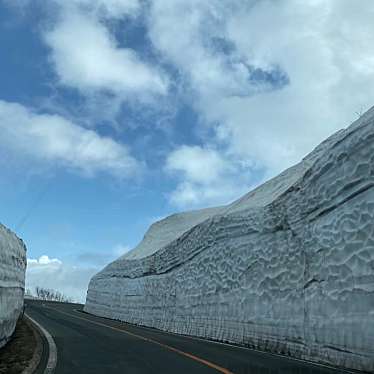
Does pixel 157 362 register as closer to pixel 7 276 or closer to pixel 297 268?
pixel 7 276

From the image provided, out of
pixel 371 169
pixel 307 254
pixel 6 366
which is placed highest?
pixel 371 169

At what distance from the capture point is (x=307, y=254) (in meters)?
15.1

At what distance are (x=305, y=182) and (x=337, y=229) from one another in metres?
3.59

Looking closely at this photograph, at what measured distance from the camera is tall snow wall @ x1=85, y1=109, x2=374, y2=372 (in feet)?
39.3

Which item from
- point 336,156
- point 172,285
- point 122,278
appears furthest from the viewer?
point 122,278

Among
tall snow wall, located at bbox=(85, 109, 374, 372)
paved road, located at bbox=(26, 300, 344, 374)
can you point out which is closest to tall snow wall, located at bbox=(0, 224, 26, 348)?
paved road, located at bbox=(26, 300, 344, 374)

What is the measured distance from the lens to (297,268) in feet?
51.4

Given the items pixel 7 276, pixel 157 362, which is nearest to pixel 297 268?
pixel 157 362

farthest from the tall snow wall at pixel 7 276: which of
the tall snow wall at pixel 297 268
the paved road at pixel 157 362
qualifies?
the tall snow wall at pixel 297 268

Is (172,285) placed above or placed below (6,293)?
above

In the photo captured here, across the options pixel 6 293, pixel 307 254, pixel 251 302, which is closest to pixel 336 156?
pixel 307 254

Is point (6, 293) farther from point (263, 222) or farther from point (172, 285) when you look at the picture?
point (172, 285)

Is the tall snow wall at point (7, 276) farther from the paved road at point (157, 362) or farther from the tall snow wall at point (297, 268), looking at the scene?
the tall snow wall at point (297, 268)

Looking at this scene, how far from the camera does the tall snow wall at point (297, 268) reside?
12.0 meters
